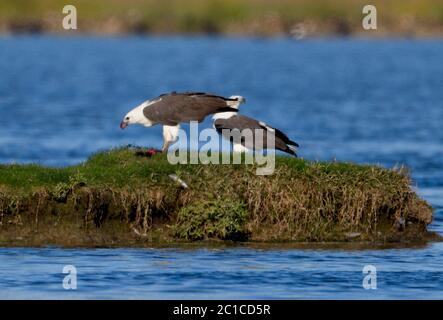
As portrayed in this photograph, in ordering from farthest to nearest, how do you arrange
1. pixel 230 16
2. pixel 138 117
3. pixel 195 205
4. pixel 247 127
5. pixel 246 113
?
pixel 230 16
pixel 246 113
pixel 138 117
pixel 247 127
pixel 195 205

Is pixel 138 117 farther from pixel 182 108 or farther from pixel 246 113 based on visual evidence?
pixel 246 113

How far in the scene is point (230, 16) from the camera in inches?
4653

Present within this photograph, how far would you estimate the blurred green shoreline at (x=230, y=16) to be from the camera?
115312 mm

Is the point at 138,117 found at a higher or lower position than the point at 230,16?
lower

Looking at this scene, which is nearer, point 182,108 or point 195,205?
point 195,205

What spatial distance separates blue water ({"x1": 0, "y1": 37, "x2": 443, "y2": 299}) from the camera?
16.3 m

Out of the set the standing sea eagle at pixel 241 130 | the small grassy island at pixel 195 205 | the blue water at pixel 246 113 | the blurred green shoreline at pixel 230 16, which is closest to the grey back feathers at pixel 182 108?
the standing sea eagle at pixel 241 130

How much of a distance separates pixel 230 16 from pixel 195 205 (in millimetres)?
101309

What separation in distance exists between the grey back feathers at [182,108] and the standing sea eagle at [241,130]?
0.20m

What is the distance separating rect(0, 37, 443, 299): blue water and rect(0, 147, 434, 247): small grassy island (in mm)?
387

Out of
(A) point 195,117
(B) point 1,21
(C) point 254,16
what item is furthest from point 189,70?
(A) point 195,117

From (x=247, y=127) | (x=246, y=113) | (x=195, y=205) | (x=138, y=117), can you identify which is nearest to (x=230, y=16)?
(x=246, y=113)

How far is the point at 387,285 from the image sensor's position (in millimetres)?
16344
